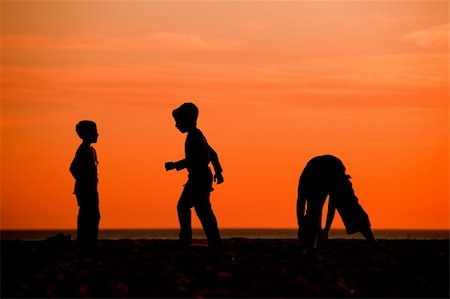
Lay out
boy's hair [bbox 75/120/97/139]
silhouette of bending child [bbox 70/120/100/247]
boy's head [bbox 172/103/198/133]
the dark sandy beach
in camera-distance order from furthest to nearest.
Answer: silhouette of bending child [bbox 70/120/100/247] → boy's hair [bbox 75/120/97/139] → boy's head [bbox 172/103/198/133] → the dark sandy beach

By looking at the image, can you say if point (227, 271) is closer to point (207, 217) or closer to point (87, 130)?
point (207, 217)

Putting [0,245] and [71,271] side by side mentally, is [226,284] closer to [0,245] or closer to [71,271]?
[71,271]

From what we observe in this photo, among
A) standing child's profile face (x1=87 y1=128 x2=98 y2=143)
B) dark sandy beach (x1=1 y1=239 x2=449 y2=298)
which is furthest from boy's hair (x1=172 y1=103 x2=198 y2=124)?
dark sandy beach (x1=1 y1=239 x2=449 y2=298)

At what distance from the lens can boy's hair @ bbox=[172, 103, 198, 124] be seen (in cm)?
1767

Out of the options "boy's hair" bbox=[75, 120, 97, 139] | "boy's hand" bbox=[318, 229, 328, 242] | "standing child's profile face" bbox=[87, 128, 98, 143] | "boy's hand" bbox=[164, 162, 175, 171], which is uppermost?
"boy's hair" bbox=[75, 120, 97, 139]

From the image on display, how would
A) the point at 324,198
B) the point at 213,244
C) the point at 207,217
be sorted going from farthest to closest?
1. the point at 324,198
2. the point at 213,244
3. the point at 207,217

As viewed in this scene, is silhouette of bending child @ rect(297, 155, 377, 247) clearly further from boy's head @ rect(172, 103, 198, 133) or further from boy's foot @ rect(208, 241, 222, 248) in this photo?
boy's head @ rect(172, 103, 198, 133)

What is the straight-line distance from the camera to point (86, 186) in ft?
59.5

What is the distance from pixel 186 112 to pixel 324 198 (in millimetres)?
3270

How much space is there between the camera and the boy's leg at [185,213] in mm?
17562

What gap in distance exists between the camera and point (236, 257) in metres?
16.1

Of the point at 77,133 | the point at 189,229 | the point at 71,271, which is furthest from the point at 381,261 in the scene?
the point at 77,133

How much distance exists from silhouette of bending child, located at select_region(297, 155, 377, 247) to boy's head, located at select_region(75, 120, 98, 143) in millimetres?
4310

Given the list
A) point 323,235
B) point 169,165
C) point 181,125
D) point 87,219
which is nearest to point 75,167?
point 87,219
